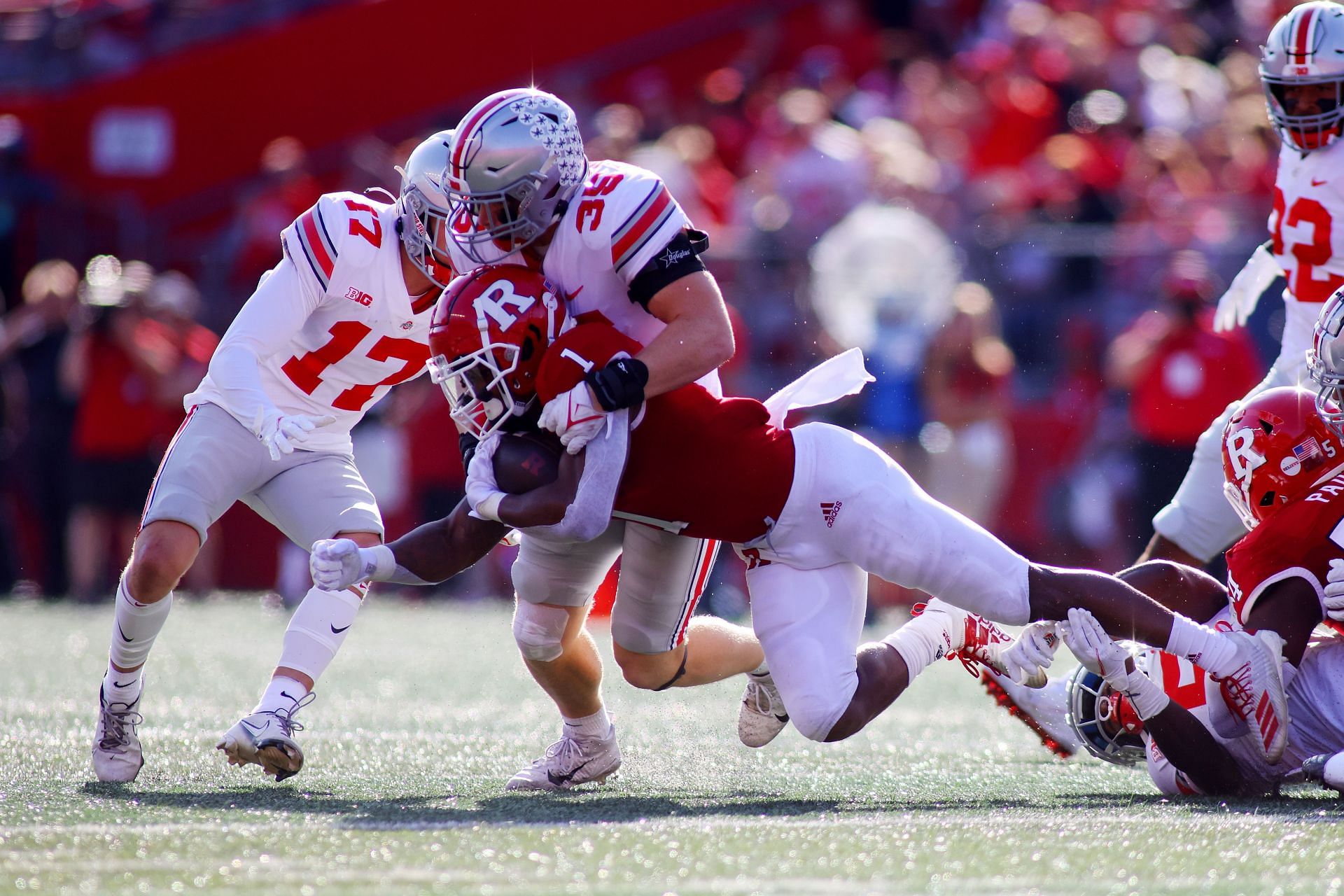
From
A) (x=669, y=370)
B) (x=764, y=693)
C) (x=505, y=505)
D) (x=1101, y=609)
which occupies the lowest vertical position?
(x=764, y=693)

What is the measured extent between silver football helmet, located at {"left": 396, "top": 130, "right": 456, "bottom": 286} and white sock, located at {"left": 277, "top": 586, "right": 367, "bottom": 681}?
79cm

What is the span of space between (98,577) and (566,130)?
5621mm

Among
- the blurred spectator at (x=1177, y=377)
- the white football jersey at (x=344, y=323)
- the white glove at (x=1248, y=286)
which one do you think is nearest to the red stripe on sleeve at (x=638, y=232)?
the white football jersey at (x=344, y=323)

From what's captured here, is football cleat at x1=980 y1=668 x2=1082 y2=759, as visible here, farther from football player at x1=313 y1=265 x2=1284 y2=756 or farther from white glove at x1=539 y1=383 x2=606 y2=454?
white glove at x1=539 y1=383 x2=606 y2=454

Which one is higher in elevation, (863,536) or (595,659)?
(863,536)

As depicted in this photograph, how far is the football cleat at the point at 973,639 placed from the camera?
151 inches

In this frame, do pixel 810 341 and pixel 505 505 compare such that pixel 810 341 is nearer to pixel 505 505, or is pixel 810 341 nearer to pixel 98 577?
pixel 98 577

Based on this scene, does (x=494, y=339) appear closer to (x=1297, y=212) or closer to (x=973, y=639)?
(x=973, y=639)

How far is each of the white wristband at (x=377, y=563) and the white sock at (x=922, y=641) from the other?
1101mm

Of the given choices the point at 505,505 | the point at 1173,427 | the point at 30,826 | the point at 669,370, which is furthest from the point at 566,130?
the point at 1173,427

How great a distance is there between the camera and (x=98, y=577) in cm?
841

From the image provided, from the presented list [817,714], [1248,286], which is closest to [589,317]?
[817,714]

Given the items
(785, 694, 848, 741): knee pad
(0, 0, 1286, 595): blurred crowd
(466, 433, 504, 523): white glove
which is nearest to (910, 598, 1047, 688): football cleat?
(785, 694, 848, 741): knee pad

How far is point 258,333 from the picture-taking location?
4027 mm
